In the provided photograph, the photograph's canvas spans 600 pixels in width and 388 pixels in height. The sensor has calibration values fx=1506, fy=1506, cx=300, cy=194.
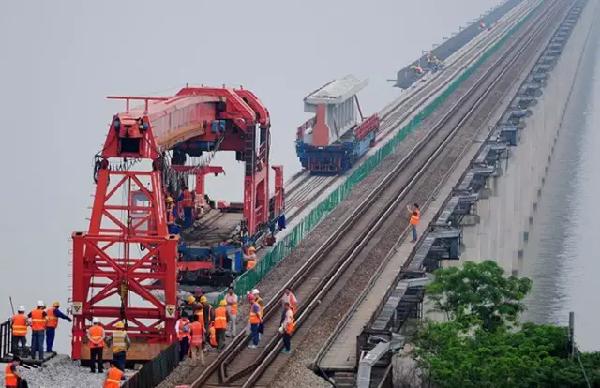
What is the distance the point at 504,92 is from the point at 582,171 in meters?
28.6

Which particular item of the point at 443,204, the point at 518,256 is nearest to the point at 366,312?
the point at 443,204

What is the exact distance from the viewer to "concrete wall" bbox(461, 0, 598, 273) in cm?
6206

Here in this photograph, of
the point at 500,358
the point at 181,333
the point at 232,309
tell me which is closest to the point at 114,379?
the point at 181,333

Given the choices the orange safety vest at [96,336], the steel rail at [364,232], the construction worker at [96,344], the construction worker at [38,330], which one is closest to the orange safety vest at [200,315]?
the steel rail at [364,232]

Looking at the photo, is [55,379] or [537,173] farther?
[537,173]

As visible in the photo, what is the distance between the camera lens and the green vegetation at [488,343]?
3028 cm

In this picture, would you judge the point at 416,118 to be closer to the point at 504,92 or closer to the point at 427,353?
the point at 504,92

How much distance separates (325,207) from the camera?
55281 mm

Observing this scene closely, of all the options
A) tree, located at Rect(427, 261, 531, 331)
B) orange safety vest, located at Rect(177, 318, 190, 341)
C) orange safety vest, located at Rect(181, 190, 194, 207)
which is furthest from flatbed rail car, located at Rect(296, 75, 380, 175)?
orange safety vest, located at Rect(177, 318, 190, 341)

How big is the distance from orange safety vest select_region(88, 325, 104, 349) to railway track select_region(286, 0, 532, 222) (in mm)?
26785

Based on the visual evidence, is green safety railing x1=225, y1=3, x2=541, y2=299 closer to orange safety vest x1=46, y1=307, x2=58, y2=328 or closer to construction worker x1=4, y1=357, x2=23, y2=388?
orange safety vest x1=46, y1=307, x2=58, y2=328

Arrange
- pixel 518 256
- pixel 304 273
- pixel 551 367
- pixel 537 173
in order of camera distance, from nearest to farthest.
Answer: pixel 551 367
pixel 304 273
pixel 518 256
pixel 537 173

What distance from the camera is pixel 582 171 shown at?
12100 cm

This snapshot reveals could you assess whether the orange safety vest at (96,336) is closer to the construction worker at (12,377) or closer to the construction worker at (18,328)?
the construction worker at (18,328)
